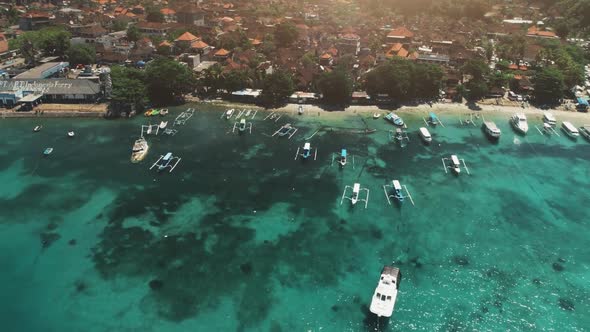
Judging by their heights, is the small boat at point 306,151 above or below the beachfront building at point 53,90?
below

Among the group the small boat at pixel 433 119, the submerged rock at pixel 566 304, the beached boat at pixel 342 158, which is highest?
the small boat at pixel 433 119

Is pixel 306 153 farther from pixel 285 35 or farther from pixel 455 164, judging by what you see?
pixel 285 35

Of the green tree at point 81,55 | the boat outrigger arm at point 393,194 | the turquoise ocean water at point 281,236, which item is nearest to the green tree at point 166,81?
the turquoise ocean water at point 281,236

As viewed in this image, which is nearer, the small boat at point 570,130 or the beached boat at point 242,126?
the beached boat at point 242,126

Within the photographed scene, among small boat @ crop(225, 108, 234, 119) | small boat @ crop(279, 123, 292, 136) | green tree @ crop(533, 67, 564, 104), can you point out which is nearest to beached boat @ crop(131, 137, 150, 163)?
small boat @ crop(225, 108, 234, 119)

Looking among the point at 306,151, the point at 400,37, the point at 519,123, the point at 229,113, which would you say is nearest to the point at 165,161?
the point at 229,113

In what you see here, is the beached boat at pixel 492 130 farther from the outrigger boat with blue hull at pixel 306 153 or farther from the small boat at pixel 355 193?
the outrigger boat with blue hull at pixel 306 153

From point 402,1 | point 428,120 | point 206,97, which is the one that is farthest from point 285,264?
point 402,1

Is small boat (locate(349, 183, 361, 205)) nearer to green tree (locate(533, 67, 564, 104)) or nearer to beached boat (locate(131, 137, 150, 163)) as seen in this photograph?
beached boat (locate(131, 137, 150, 163))
